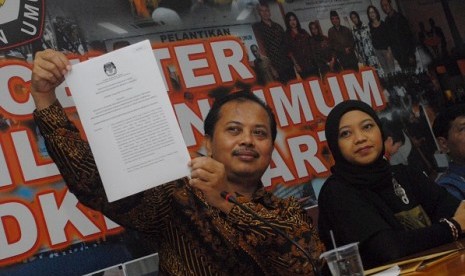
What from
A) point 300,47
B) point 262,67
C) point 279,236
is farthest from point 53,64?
point 300,47

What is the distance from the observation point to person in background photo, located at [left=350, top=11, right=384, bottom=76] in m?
3.45

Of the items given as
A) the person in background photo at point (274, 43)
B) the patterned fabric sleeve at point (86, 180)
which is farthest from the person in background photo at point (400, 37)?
the patterned fabric sleeve at point (86, 180)

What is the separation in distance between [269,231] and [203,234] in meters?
0.24

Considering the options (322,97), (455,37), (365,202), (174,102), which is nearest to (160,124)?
(365,202)

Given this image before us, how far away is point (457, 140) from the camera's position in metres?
3.26

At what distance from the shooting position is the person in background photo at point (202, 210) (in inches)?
68.8

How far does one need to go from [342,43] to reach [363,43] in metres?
0.16

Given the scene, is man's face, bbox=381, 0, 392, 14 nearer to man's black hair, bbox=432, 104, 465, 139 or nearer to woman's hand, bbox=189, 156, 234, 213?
man's black hair, bbox=432, 104, 465, 139

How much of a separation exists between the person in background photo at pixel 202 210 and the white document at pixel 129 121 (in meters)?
0.11

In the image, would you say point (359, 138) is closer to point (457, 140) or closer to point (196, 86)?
point (196, 86)

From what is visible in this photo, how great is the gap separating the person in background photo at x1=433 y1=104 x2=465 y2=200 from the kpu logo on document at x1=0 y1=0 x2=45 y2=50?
6.82 feet

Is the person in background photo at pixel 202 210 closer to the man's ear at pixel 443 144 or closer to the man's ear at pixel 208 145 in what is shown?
the man's ear at pixel 208 145

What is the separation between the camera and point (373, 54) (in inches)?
138

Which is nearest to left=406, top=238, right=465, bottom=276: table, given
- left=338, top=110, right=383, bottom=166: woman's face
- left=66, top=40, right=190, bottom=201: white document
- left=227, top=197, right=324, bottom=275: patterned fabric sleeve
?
left=227, top=197, right=324, bottom=275: patterned fabric sleeve
